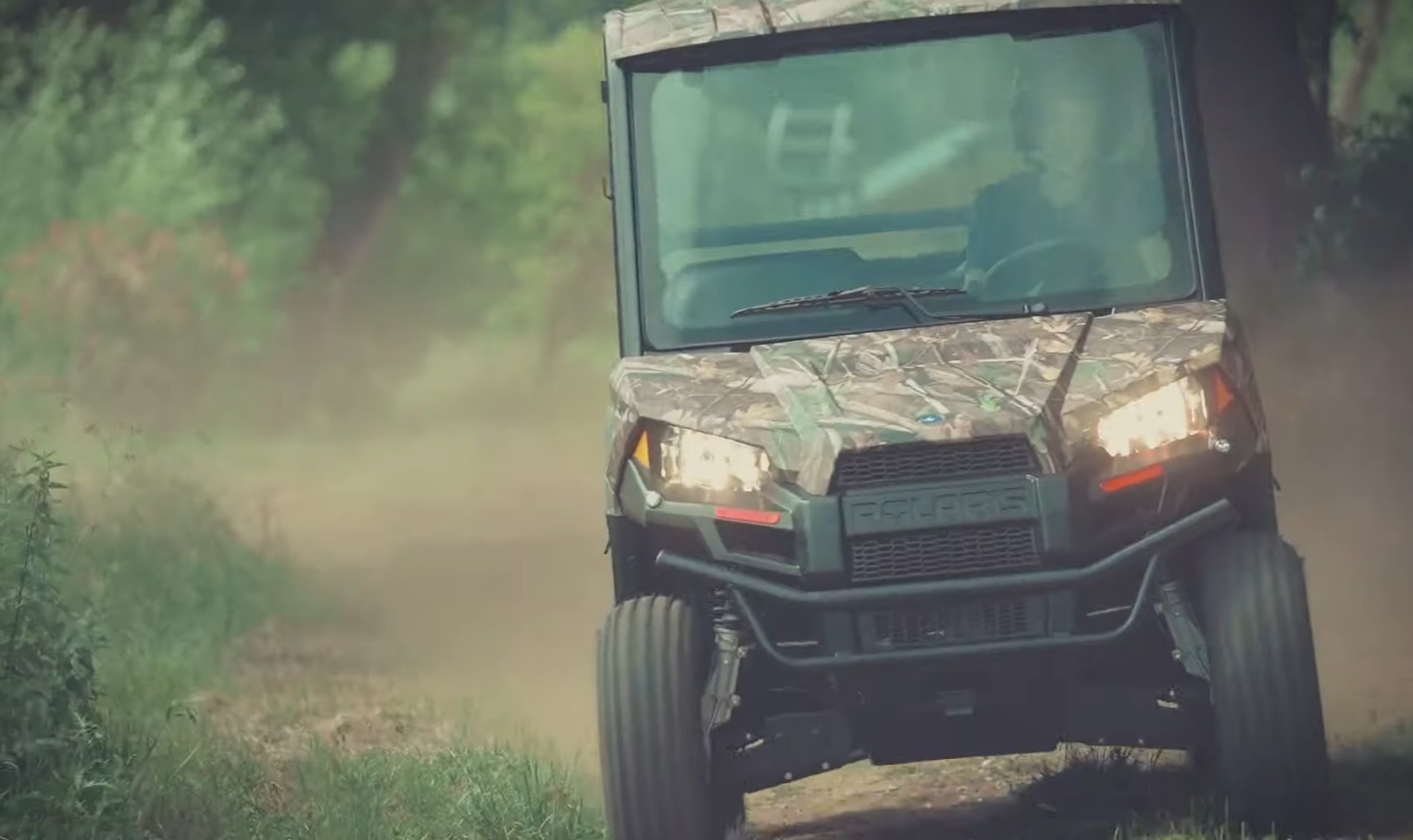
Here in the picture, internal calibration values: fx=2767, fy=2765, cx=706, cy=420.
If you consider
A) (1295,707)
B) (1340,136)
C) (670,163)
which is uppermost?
(1340,136)

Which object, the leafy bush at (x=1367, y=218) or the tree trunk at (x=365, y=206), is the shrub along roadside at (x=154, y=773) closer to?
the leafy bush at (x=1367, y=218)

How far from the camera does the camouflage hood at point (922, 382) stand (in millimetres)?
6910

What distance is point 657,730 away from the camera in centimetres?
708

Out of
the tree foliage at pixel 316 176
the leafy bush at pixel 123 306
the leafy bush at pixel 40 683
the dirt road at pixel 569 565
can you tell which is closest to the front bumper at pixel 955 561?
the dirt road at pixel 569 565

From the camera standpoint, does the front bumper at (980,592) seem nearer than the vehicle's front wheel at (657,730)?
Yes

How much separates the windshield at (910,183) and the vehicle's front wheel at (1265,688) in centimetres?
99

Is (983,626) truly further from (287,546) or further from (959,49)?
(287,546)

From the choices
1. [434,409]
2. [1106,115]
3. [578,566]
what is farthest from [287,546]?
[1106,115]

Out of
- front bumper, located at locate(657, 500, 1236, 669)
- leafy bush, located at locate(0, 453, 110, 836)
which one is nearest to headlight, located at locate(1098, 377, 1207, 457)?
front bumper, located at locate(657, 500, 1236, 669)

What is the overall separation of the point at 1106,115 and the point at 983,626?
1.65 meters

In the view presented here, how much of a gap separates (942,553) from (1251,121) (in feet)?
24.1

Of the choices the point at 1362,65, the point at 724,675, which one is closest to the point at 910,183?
the point at 724,675

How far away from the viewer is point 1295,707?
691 cm

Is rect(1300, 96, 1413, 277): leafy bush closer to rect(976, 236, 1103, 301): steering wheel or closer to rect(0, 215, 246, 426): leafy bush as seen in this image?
rect(976, 236, 1103, 301): steering wheel
